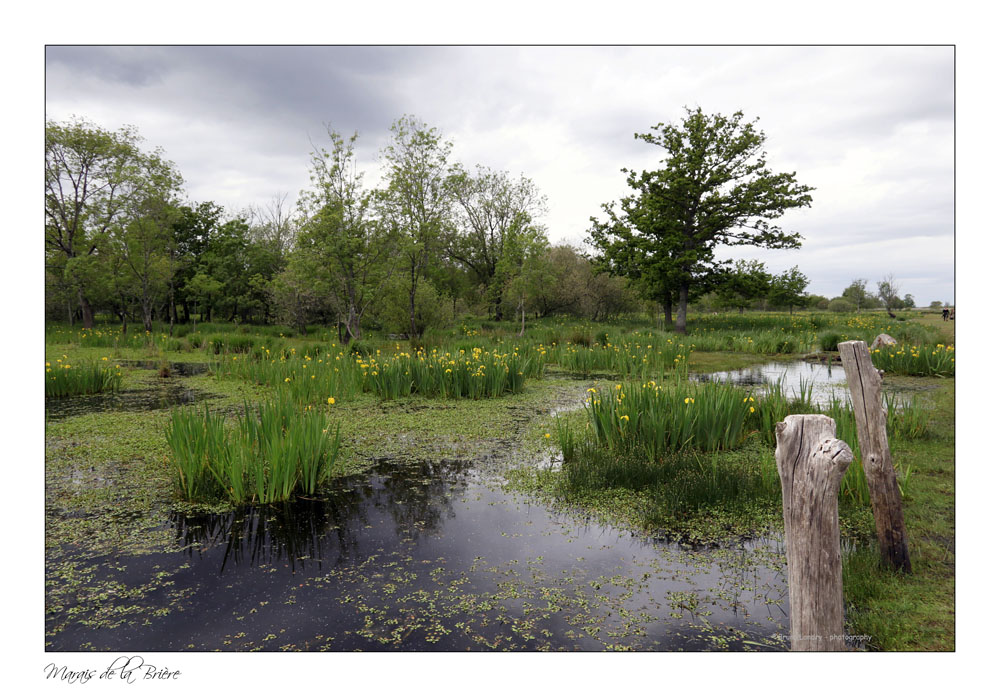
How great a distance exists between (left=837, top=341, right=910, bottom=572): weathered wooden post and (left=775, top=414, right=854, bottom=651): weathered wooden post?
0.93 metres

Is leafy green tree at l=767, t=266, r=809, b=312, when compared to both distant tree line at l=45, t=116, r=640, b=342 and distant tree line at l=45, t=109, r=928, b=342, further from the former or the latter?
distant tree line at l=45, t=116, r=640, b=342

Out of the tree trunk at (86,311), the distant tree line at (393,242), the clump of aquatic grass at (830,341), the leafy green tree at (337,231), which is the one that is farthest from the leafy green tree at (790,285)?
the tree trunk at (86,311)

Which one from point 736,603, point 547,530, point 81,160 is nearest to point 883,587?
point 736,603

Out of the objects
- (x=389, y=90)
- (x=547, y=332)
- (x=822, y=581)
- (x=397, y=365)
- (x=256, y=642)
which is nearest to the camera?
(x=822, y=581)

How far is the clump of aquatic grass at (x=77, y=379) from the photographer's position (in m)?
7.77

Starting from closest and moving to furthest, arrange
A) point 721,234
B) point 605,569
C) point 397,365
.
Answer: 1. point 605,569
2. point 397,365
3. point 721,234

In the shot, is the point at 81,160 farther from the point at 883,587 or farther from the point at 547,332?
the point at 883,587

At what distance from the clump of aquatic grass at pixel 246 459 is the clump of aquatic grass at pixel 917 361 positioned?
33.4 ft

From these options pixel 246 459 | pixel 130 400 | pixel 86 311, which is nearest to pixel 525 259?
pixel 130 400

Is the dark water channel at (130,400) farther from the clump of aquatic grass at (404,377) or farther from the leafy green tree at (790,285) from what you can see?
the leafy green tree at (790,285)

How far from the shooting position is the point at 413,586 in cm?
292

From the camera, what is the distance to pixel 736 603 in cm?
274

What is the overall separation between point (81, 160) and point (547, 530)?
65.4 ft

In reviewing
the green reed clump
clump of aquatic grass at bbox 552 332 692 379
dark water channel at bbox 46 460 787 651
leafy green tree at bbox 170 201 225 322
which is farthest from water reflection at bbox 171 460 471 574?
leafy green tree at bbox 170 201 225 322
